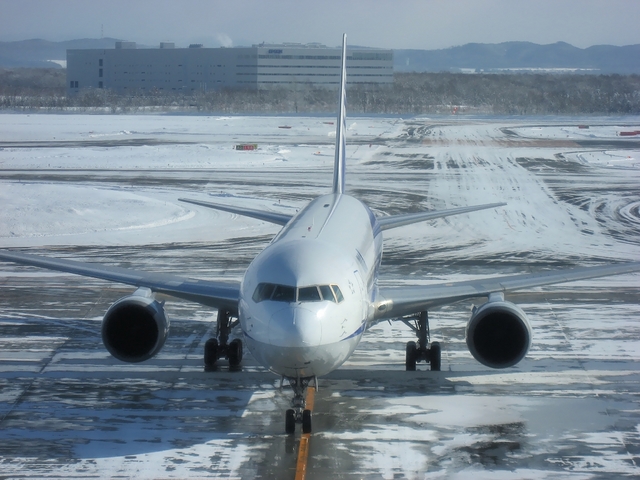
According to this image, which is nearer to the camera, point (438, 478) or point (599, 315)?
point (438, 478)

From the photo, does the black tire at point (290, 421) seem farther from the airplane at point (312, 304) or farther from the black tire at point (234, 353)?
the black tire at point (234, 353)

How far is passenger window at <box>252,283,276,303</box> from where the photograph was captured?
1098 cm

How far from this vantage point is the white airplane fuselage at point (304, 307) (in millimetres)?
10516

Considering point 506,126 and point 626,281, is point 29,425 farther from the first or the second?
point 506,126

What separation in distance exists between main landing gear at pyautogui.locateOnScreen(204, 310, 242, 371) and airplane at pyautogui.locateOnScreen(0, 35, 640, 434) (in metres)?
0.02

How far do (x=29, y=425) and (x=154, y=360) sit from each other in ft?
11.5

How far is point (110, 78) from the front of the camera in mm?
191125

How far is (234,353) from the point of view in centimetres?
1490

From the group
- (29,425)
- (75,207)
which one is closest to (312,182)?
(75,207)

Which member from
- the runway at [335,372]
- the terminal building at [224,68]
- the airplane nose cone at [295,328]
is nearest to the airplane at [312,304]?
the airplane nose cone at [295,328]

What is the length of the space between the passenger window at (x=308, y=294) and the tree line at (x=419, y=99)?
113869 millimetres

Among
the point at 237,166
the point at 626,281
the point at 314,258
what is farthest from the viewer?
the point at 237,166

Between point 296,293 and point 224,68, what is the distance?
18008 cm

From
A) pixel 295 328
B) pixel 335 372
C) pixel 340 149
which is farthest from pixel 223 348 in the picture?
pixel 340 149
